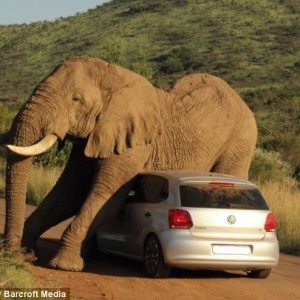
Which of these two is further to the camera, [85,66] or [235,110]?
[235,110]

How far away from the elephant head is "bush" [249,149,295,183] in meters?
10.3

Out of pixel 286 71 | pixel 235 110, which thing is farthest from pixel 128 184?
pixel 286 71

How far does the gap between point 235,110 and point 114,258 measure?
8.22ft

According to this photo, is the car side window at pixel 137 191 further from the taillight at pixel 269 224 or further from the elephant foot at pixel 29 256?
the taillight at pixel 269 224

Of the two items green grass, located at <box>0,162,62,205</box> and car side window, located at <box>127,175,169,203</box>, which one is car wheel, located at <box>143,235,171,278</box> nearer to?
car side window, located at <box>127,175,169,203</box>

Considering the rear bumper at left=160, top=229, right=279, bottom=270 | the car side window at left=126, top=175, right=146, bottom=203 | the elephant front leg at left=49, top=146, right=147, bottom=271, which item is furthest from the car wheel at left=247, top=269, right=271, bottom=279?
the elephant front leg at left=49, top=146, right=147, bottom=271

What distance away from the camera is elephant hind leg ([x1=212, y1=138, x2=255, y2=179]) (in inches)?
487

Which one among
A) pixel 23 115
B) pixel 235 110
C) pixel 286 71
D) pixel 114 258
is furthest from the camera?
pixel 286 71

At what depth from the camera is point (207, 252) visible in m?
9.46

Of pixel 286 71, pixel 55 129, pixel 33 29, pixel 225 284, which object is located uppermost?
pixel 33 29

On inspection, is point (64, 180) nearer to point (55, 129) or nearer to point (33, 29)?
point (55, 129)

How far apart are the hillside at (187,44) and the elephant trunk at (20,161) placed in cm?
3228
